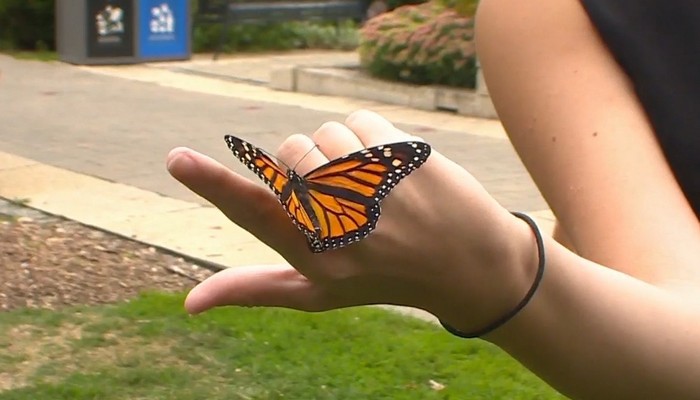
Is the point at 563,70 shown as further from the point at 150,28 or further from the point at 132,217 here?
the point at 150,28

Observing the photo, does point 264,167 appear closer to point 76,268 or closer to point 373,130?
point 373,130

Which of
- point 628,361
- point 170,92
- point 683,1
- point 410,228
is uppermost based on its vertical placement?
point 683,1

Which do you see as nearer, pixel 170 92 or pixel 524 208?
pixel 524 208

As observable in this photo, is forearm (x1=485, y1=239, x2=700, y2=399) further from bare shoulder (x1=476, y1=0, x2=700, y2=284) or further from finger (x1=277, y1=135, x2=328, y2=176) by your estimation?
finger (x1=277, y1=135, x2=328, y2=176)

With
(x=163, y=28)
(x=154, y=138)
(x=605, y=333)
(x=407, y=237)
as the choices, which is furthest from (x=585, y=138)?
(x=163, y=28)

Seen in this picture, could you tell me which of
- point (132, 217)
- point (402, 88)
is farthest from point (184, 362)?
point (402, 88)

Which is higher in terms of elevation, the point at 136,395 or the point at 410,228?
→ the point at 410,228

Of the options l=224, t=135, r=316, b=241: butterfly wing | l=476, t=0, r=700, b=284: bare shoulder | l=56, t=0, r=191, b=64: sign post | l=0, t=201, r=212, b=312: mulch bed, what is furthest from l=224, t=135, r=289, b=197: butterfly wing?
l=56, t=0, r=191, b=64: sign post
